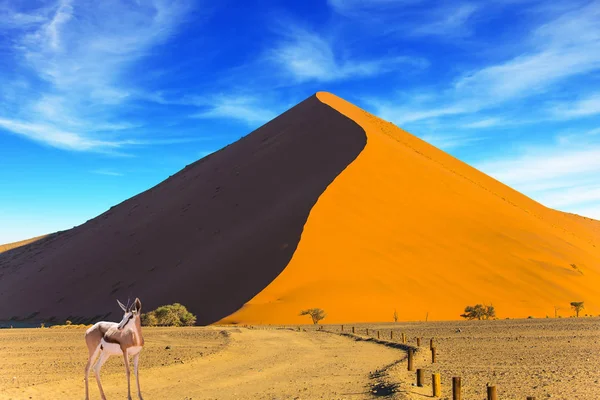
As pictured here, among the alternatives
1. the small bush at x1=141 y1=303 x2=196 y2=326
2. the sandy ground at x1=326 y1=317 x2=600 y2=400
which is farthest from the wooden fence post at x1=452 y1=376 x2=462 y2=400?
the small bush at x1=141 y1=303 x2=196 y2=326

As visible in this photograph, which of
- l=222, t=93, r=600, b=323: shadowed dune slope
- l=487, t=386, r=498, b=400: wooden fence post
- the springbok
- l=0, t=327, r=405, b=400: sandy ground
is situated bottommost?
l=0, t=327, r=405, b=400: sandy ground

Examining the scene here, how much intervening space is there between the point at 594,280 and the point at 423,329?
787 inches

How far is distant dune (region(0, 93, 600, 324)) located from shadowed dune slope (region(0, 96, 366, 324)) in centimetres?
16

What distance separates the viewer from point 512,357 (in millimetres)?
14875

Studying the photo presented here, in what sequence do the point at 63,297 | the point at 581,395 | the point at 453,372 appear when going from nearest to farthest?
the point at 581,395 → the point at 453,372 → the point at 63,297

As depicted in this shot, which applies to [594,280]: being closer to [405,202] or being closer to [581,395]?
[405,202]

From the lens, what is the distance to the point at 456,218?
3941 centimetres

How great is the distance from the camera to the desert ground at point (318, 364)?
34.4ft

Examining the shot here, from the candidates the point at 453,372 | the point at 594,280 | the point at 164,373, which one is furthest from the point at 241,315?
the point at 594,280

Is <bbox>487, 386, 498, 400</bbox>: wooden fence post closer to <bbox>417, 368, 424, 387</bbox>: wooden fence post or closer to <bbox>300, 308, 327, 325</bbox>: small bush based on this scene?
<bbox>417, 368, 424, 387</bbox>: wooden fence post

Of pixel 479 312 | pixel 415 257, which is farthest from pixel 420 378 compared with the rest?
pixel 415 257

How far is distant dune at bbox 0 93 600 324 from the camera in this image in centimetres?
3062

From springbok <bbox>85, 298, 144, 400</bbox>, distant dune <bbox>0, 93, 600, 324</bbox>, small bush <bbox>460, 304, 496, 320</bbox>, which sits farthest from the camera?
distant dune <bbox>0, 93, 600, 324</bbox>

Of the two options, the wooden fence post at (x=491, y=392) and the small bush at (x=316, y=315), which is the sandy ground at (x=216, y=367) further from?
Result: the small bush at (x=316, y=315)
